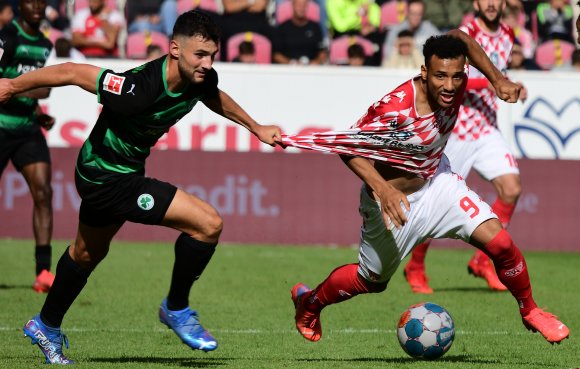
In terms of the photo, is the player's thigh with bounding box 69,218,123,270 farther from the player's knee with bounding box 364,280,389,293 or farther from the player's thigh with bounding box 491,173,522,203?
the player's thigh with bounding box 491,173,522,203

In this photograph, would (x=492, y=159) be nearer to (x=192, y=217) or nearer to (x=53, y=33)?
(x=192, y=217)

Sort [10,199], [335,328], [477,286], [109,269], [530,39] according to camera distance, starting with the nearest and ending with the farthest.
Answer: [335,328] < [477,286] < [109,269] < [10,199] < [530,39]

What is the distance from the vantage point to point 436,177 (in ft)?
25.0

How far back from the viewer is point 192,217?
7.05 metres

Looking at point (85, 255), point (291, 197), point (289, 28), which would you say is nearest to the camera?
point (85, 255)

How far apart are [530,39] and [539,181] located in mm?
3506

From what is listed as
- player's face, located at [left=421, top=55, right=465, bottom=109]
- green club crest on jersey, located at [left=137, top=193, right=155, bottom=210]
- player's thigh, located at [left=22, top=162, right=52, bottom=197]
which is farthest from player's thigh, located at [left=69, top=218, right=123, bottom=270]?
player's thigh, located at [left=22, top=162, right=52, bottom=197]

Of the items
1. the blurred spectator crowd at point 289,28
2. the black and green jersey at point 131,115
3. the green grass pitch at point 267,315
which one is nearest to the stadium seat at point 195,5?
the blurred spectator crowd at point 289,28

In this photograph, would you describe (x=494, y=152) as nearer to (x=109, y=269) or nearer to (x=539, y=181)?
(x=109, y=269)

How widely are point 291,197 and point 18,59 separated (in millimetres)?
6350

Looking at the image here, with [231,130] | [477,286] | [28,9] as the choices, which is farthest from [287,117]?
[28,9]

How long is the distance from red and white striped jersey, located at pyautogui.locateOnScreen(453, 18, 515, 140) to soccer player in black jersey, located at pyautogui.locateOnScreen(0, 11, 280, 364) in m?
4.30

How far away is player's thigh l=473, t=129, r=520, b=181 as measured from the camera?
1126 centimetres

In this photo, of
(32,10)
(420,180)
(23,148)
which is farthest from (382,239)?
(23,148)
